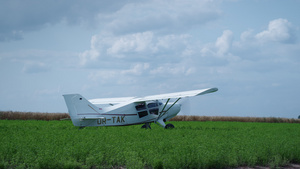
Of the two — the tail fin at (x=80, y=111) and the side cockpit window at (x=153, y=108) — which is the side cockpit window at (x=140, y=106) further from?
the tail fin at (x=80, y=111)

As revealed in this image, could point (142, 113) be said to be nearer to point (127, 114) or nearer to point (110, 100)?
point (127, 114)

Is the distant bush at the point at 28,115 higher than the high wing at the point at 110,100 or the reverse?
the reverse

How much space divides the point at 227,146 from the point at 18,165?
6.75m

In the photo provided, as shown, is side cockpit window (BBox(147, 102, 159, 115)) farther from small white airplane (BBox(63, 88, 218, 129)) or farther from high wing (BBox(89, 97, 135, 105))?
high wing (BBox(89, 97, 135, 105))

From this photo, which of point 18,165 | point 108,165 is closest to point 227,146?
point 108,165

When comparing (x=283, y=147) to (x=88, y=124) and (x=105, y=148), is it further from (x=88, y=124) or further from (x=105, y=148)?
(x=88, y=124)

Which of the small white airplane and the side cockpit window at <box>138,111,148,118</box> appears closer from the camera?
the small white airplane

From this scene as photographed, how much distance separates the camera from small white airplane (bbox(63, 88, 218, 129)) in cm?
1884

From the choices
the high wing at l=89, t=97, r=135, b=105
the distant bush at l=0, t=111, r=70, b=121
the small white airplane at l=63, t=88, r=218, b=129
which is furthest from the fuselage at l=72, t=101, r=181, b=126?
the distant bush at l=0, t=111, r=70, b=121

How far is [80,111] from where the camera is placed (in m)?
18.9

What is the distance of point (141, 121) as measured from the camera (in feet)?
69.8

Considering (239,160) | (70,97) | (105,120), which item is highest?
(70,97)

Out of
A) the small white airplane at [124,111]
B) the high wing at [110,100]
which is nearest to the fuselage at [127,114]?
the small white airplane at [124,111]

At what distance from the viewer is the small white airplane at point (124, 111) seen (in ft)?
61.8
